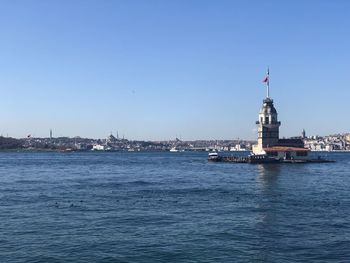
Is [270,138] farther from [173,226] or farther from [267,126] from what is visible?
[173,226]

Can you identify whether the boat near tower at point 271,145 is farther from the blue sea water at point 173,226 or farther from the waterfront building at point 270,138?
the blue sea water at point 173,226

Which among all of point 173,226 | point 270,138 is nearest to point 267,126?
point 270,138

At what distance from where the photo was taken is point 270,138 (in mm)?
131000

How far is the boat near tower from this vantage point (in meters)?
123

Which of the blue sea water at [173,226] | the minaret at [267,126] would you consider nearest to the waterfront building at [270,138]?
the minaret at [267,126]

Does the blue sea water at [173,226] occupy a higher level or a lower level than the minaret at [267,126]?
lower

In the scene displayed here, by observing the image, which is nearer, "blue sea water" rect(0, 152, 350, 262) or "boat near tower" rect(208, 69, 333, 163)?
"blue sea water" rect(0, 152, 350, 262)

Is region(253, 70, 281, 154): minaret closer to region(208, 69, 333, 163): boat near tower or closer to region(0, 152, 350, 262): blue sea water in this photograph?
region(208, 69, 333, 163): boat near tower

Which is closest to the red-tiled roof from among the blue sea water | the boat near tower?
the boat near tower

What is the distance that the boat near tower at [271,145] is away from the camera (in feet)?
405

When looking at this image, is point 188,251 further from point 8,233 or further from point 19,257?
point 8,233

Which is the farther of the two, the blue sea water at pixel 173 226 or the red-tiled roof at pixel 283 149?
the red-tiled roof at pixel 283 149

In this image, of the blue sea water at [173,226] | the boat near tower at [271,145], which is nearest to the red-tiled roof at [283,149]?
the boat near tower at [271,145]

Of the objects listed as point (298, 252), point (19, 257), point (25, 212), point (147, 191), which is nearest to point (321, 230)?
point (298, 252)
